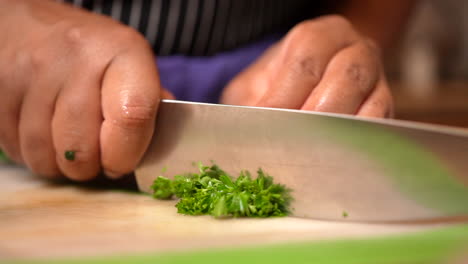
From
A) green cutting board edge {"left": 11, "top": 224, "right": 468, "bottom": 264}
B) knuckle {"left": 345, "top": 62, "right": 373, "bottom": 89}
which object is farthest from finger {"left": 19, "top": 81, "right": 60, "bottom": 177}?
knuckle {"left": 345, "top": 62, "right": 373, "bottom": 89}

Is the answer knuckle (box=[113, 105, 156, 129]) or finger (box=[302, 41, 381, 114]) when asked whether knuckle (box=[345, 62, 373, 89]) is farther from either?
knuckle (box=[113, 105, 156, 129])

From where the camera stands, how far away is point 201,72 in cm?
150

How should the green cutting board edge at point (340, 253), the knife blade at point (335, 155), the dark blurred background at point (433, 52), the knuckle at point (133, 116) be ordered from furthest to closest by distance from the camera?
the dark blurred background at point (433, 52), the knuckle at point (133, 116), the knife blade at point (335, 155), the green cutting board edge at point (340, 253)

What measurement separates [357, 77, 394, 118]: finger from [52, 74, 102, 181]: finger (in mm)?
490

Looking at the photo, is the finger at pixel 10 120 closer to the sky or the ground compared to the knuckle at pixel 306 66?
closer to the ground

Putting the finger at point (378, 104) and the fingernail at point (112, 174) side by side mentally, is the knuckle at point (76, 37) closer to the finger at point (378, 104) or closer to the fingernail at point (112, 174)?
the fingernail at point (112, 174)

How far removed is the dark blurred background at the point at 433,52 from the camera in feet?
13.0

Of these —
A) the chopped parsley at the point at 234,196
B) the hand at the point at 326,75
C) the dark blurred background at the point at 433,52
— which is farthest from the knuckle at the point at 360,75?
the dark blurred background at the point at 433,52

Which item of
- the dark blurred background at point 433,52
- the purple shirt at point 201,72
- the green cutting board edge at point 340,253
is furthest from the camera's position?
the dark blurred background at point 433,52

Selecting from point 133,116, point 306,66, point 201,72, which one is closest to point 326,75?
point 306,66

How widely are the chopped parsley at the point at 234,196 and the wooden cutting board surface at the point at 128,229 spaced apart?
2 cm

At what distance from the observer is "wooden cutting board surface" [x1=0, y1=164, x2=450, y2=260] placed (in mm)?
668

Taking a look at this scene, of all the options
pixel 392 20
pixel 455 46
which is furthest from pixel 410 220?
pixel 455 46

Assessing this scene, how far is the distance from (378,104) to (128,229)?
1.68 ft
